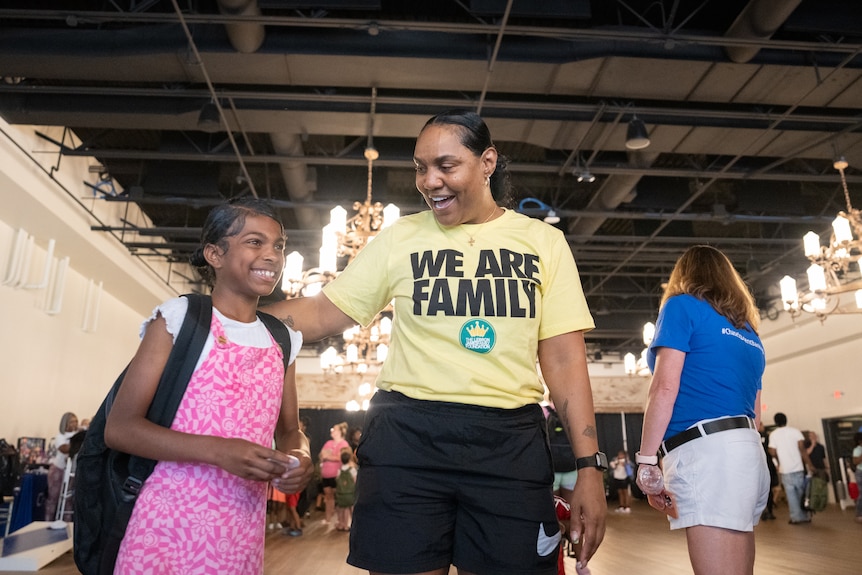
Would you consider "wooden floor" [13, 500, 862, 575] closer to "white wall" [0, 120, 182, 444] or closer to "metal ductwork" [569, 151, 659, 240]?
"white wall" [0, 120, 182, 444]

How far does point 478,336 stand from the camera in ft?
4.49

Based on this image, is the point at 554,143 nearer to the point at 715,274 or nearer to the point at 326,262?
the point at 326,262

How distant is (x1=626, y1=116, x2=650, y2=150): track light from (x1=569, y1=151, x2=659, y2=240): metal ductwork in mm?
1401

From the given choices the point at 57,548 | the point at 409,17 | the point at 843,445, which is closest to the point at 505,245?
the point at 409,17

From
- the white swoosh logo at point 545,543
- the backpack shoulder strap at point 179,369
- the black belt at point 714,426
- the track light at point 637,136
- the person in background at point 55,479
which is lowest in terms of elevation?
the person in background at point 55,479

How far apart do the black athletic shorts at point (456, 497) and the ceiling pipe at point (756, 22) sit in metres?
5.17

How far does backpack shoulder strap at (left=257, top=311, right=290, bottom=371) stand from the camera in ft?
5.00

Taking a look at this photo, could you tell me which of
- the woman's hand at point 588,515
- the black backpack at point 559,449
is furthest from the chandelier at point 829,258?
the woman's hand at point 588,515

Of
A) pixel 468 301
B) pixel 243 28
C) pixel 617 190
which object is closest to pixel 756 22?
pixel 617 190

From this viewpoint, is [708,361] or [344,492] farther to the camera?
[344,492]

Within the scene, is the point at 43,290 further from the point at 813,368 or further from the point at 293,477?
the point at 813,368

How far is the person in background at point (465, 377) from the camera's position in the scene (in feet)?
4.24

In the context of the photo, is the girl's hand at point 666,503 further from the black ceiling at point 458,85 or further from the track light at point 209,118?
the track light at point 209,118

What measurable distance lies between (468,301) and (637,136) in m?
5.57
